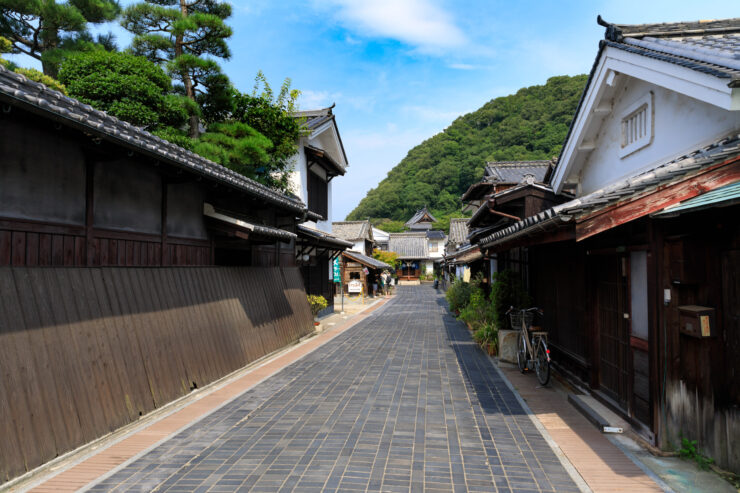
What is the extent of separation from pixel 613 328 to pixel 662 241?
6.95 ft

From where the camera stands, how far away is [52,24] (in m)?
14.2

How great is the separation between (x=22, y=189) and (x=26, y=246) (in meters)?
0.68

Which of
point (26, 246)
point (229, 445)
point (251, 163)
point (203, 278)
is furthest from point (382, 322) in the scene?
point (26, 246)

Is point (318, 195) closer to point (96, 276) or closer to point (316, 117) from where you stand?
point (316, 117)

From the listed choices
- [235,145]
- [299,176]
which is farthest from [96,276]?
[299,176]

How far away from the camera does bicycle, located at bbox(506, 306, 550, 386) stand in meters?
8.13

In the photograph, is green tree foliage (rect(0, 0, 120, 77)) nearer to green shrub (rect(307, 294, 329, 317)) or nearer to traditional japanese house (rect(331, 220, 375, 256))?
green shrub (rect(307, 294, 329, 317))

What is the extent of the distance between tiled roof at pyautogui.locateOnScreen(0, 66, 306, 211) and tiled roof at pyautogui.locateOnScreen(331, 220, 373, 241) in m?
34.5

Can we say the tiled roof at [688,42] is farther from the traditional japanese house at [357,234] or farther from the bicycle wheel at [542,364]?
the traditional japanese house at [357,234]

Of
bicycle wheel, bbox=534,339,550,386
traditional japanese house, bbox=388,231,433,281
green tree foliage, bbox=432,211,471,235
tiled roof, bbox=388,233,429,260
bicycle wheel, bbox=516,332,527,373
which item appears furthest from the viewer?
green tree foliage, bbox=432,211,471,235

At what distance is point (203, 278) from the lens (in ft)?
28.6

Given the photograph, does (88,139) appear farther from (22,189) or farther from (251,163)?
(251,163)

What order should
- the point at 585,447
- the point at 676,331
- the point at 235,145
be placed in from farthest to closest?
the point at 235,145 < the point at 585,447 < the point at 676,331

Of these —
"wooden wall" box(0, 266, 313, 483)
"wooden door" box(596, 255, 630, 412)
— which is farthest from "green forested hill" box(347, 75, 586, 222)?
"wooden wall" box(0, 266, 313, 483)
